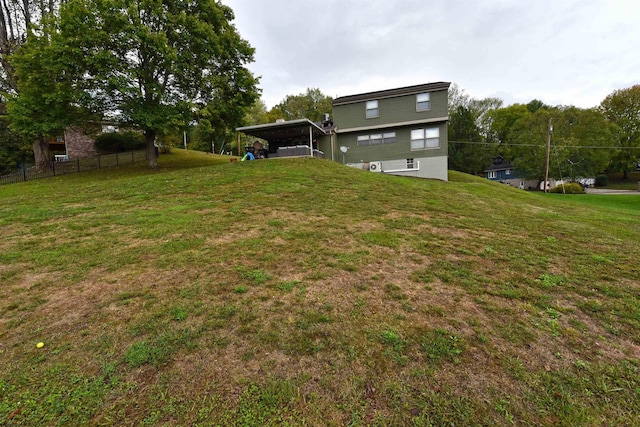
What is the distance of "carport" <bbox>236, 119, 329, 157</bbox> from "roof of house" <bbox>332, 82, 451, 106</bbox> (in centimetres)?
272

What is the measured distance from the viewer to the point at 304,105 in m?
40.5

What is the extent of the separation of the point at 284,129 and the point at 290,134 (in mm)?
1992

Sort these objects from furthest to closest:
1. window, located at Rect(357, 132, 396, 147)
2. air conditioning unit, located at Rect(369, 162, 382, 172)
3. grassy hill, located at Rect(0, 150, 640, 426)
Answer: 1. air conditioning unit, located at Rect(369, 162, 382, 172)
2. window, located at Rect(357, 132, 396, 147)
3. grassy hill, located at Rect(0, 150, 640, 426)

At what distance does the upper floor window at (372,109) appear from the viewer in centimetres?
1992

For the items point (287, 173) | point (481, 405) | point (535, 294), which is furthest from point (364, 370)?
point (287, 173)

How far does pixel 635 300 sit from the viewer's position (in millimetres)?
3396

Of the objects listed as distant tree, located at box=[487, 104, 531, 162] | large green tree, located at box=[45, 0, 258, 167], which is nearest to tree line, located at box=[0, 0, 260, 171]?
large green tree, located at box=[45, 0, 258, 167]

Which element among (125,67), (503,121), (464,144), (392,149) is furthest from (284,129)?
(503,121)

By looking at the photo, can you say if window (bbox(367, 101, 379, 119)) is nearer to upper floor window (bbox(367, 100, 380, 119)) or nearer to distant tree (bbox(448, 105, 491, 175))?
upper floor window (bbox(367, 100, 380, 119))

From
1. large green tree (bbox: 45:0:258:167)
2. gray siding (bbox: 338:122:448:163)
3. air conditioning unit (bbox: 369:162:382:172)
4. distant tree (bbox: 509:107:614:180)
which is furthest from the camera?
distant tree (bbox: 509:107:614:180)

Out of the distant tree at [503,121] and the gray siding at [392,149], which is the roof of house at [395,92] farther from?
the distant tree at [503,121]

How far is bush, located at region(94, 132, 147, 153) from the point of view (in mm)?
24297

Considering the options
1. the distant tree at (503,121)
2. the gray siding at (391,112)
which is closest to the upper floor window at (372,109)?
the gray siding at (391,112)

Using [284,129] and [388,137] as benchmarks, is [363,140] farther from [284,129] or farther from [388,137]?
[284,129]
